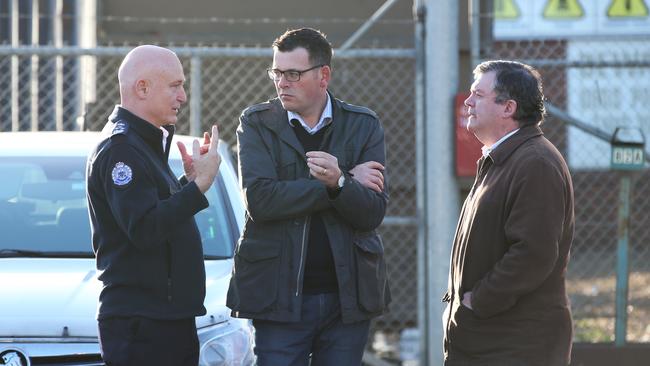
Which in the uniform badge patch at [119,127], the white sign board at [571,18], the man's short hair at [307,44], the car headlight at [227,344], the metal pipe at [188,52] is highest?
the white sign board at [571,18]

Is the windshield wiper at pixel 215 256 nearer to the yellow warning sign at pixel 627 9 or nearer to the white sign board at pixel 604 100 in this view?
the white sign board at pixel 604 100

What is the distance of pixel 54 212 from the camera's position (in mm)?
5531

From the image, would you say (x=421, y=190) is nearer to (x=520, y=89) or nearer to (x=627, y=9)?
(x=520, y=89)

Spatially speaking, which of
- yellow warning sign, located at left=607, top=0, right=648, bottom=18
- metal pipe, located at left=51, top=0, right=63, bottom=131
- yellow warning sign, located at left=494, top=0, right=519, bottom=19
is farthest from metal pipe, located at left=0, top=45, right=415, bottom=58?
yellow warning sign, located at left=607, top=0, right=648, bottom=18

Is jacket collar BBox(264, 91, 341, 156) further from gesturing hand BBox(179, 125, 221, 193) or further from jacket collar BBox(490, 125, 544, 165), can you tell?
jacket collar BBox(490, 125, 544, 165)

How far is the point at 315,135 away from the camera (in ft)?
15.0

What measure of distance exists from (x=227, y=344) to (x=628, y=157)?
11.1ft

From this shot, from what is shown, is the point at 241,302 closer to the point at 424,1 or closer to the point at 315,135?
the point at 315,135

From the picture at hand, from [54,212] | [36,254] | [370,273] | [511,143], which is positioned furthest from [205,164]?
[54,212]

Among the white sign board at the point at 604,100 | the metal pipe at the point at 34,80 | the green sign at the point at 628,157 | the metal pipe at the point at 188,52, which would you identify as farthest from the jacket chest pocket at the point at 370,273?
the white sign board at the point at 604,100

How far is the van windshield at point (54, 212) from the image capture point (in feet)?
17.5

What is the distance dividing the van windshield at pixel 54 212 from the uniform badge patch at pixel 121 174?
1406mm

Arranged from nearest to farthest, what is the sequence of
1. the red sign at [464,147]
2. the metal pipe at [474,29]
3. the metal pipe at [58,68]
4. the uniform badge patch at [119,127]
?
the uniform badge patch at [119,127], the red sign at [464,147], the metal pipe at [474,29], the metal pipe at [58,68]

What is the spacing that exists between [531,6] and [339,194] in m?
10.4
